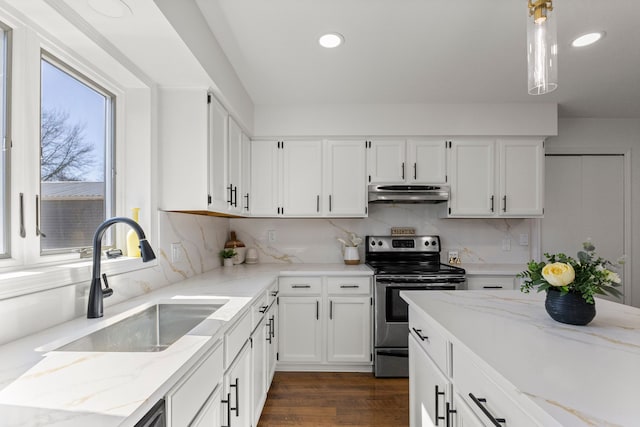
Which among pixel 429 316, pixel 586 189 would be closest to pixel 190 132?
pixel 429 316

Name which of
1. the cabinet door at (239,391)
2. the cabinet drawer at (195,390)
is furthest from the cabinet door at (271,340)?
the cabinet drawer at (195,390)

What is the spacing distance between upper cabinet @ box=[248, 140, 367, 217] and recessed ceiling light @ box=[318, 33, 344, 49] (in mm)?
1180

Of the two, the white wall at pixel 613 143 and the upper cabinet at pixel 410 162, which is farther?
the white wall at pixel 613 143

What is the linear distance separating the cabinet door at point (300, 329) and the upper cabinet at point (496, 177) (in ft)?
5.10

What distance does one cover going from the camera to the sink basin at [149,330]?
4.11 feet

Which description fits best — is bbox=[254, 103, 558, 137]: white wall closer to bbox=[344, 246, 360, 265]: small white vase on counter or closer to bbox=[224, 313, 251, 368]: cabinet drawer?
bbox=[344, 246, 360, 265]: small white vase on counter

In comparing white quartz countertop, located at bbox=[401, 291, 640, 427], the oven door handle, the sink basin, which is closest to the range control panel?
the oven door handle

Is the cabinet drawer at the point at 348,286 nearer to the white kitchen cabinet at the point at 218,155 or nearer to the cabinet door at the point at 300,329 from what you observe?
the cabinet door at the point at 300,329

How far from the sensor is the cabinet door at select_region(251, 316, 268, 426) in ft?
6.35

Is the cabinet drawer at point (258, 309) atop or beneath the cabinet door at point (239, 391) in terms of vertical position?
atop

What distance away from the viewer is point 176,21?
147 centimetres

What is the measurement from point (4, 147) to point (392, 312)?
2616 mm

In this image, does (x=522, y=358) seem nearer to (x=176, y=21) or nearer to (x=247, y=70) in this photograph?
(x=176, y=21)

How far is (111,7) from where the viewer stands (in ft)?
4.28
